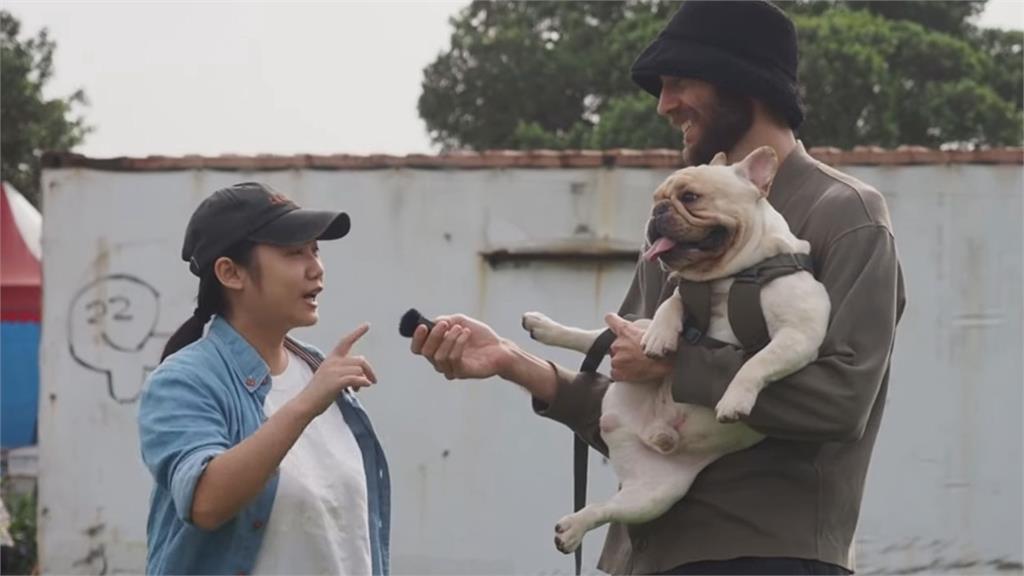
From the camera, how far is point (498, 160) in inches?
405

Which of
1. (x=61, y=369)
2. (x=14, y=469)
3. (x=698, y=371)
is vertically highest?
(x=698, y=371)

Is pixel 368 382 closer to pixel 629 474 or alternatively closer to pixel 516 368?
pixel 516 368

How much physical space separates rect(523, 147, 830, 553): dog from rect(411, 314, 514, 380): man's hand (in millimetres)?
378

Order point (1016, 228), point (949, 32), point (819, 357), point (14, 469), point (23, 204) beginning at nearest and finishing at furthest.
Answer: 1. point (819, 357)
2. point (1016, 228)
3. point (14, 469)
4. point (23, 204)
5. point (949, 32)

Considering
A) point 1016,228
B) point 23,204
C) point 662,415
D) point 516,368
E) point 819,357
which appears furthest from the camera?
point 23,204

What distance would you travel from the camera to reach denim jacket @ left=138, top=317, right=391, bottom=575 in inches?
141

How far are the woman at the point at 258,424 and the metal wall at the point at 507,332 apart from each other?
617cm

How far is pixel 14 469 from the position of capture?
53.5ft

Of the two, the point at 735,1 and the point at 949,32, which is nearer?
the point at 735,1

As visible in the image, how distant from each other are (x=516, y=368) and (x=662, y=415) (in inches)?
16.9

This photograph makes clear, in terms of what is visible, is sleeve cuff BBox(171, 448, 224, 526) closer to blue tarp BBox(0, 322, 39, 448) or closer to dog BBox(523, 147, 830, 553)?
dog BBox(523, 147, 830, 553)

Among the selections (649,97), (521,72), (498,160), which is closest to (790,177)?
(498,160)

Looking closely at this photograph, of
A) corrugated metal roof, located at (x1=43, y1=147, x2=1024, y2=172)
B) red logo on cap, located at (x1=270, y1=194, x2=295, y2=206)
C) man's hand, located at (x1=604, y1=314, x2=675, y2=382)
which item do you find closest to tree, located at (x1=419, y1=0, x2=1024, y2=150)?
corrugated metal roof, located at (x1=43, y1=147, x2=1024, y2=172)

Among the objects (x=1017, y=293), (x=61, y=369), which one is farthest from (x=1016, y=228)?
(x=61, y=369)
